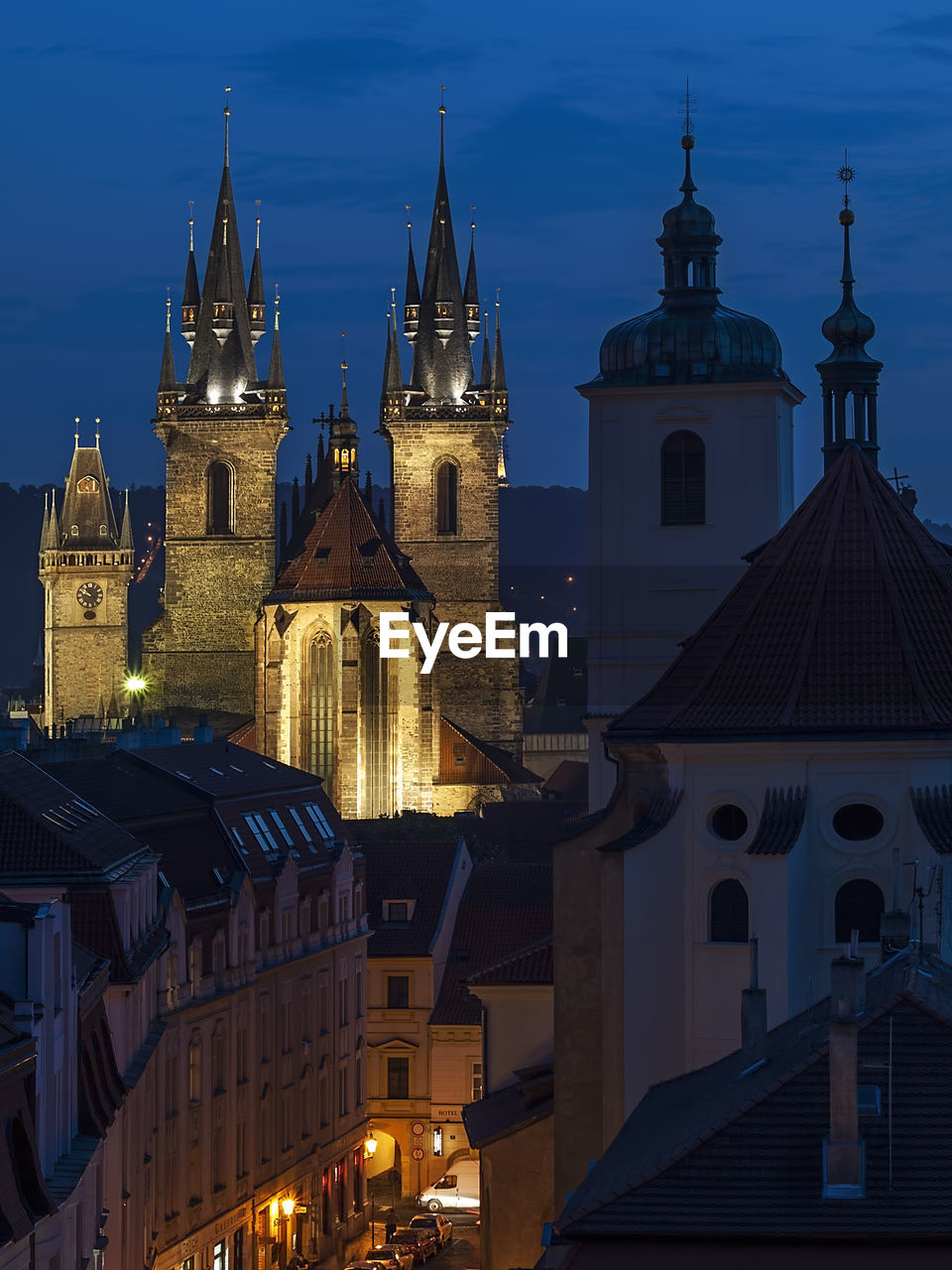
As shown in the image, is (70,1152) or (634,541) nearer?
(70,1152)

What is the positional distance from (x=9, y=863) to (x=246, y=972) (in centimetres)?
1506

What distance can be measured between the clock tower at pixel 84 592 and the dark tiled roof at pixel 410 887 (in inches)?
2661

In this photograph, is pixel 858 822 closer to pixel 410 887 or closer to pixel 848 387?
pixel 848 387

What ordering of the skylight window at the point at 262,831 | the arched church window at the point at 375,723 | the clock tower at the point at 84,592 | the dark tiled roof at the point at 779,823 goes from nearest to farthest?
the dark tiled roof at the point at 779,823 < the skylight window at the point at 262,831 < the arched church window at the point at 375,723 < the clock tower at the point at 84,592

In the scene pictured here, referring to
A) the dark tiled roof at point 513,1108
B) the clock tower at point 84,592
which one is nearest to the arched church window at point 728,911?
the dark tiled roof at point 513,1108

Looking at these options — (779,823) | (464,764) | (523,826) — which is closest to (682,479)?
(779,823)

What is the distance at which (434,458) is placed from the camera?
125375 millimetres

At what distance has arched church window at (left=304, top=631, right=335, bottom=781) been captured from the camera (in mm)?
116625

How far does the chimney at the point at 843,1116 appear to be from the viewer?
71.9 feet

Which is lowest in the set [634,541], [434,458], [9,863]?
[9,863]

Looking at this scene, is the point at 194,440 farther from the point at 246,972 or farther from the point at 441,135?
the point at 246,972

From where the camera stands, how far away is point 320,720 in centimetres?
11675

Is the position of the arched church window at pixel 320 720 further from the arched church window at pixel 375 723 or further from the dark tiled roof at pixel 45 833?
the dark tiled roof at pixel 45 833

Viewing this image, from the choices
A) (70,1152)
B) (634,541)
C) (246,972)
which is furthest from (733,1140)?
(246,972)
